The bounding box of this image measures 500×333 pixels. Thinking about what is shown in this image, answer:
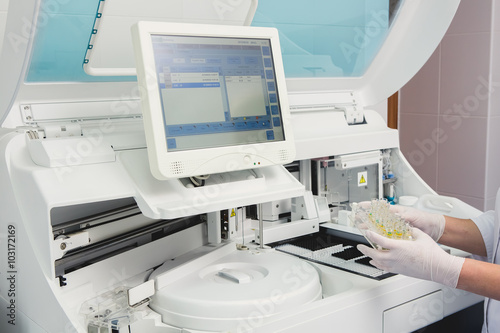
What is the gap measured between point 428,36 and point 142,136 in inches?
43.5

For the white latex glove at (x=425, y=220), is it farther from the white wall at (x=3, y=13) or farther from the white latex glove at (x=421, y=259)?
the white wall at (x=3, y=13)

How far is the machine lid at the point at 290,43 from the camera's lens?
1.24 m

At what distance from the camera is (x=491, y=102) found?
2.84m

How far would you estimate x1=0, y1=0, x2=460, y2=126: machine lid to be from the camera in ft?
4.06

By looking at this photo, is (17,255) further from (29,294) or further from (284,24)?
(284,24)

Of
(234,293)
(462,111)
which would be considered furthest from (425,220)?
(462,111)

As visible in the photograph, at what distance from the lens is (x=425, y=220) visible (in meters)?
1.64

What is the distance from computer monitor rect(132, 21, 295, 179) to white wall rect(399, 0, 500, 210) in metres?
1.80

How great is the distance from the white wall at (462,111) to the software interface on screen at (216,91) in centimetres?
181

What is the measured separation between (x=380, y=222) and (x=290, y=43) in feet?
2.35

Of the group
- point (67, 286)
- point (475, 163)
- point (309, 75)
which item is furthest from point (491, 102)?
point (67, 286)

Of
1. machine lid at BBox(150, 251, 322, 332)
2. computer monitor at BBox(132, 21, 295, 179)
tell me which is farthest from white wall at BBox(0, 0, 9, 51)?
machine lid at BBox(150, 251, 322, 332)

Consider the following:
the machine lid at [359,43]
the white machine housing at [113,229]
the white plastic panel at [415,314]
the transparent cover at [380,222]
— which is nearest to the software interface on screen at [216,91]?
the white machine housing at [113,229]

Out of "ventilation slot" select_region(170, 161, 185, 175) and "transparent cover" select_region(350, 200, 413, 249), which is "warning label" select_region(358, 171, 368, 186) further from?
"ventilation slot" select_region(170, 161, 185, 175)
